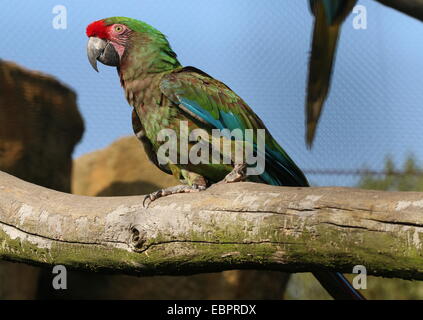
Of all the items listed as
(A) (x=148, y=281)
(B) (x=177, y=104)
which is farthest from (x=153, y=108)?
(A) (x=148, y=281)

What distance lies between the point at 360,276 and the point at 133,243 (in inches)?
15.2

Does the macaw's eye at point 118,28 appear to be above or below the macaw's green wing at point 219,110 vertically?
above

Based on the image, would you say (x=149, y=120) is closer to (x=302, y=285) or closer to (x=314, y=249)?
(x=314, y=249)

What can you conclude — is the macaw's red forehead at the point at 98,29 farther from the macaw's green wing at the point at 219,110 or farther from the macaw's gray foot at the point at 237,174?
the macaw's gray foot at the point at 237,174

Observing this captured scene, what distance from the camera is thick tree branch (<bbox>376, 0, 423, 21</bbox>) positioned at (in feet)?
3.57

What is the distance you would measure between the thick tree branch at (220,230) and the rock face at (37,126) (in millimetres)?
1251

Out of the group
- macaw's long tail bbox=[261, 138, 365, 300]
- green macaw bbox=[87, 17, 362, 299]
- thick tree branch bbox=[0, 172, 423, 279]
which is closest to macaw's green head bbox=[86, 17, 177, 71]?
green macaw bbox=[87, 17, 362, 299]

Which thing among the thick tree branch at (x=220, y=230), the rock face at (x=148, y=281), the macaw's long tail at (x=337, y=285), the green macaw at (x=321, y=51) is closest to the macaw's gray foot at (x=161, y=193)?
the thick tree branch at (x=220, y=230)

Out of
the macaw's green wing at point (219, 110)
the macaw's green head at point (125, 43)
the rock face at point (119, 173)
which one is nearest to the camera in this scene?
the macaw's green wing at point (219, 110)

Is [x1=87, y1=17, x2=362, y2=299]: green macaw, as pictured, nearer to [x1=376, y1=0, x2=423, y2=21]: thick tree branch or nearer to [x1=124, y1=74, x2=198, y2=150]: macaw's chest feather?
[x1=124, y1=74, x2=198, y2=150]: macaw's chest feather

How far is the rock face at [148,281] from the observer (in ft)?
7.72

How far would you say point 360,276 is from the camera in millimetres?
921

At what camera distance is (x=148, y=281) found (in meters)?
2.38
